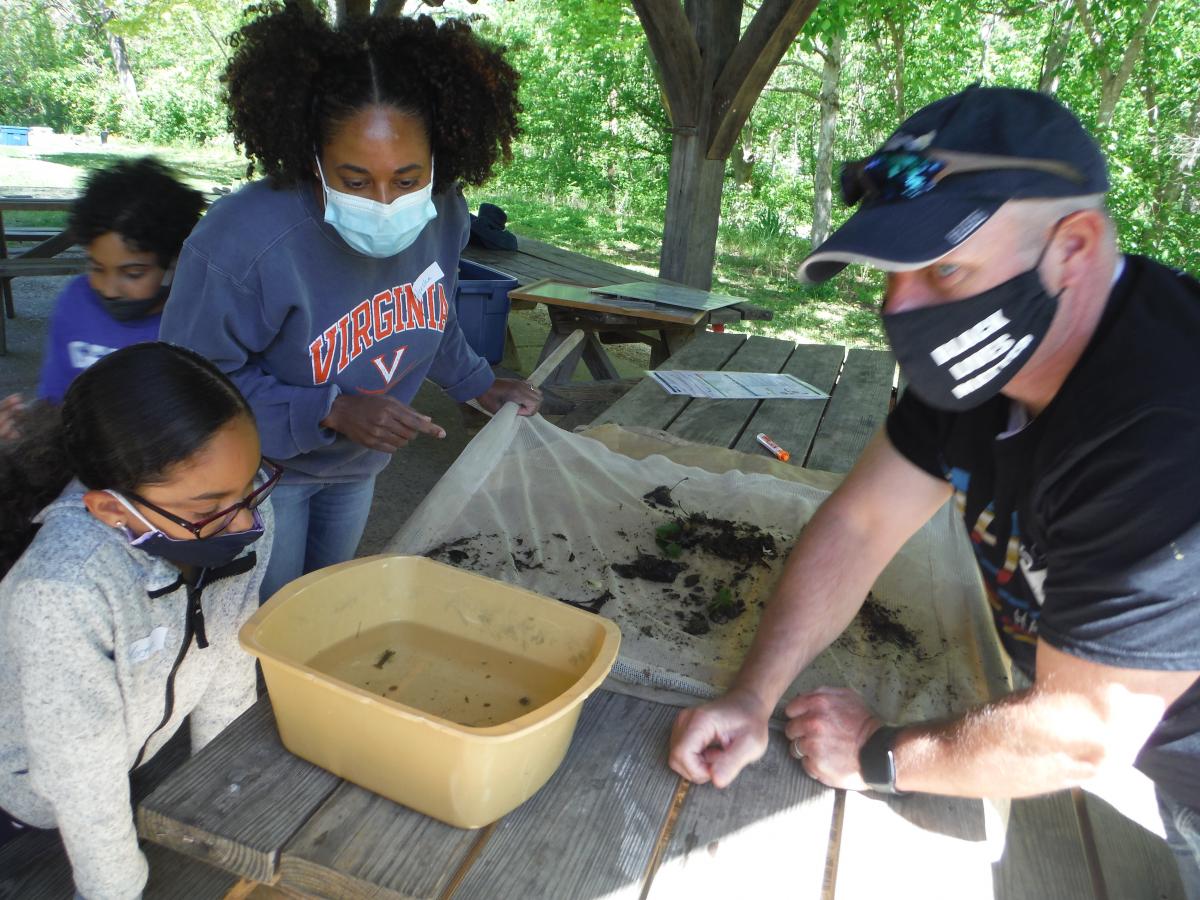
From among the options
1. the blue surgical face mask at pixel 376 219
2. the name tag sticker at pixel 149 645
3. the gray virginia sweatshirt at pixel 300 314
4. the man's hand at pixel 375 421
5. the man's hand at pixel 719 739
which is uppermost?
the blue surgical face mask at pixel 376 219

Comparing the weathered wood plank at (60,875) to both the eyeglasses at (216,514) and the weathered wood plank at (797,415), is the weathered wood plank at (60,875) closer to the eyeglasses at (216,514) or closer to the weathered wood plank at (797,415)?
the eyeglasses at (216,514)

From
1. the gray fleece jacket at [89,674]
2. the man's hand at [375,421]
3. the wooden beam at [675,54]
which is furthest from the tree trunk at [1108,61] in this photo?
the gray fleece jacket at [89,674]

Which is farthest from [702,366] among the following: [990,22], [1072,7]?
[990,22]

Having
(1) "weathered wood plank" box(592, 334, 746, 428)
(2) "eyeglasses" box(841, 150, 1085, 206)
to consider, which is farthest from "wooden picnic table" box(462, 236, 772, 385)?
(2) "eyeglasses" box(841, 150, 1085, 206)

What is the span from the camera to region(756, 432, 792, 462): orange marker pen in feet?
8.09

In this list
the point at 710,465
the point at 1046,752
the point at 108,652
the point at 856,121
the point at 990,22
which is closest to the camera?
the point at 1046,752

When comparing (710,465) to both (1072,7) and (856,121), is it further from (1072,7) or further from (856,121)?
(856,121)

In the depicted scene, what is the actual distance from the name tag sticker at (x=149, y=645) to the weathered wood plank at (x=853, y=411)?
176cm

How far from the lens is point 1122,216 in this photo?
333 inches

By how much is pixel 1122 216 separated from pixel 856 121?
17.5 ft

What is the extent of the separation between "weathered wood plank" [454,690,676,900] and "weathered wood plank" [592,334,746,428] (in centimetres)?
145

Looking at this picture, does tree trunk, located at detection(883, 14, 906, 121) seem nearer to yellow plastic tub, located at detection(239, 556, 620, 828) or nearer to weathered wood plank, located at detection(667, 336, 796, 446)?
weathered wood plank, located at detection(667, 336, 796, 446)

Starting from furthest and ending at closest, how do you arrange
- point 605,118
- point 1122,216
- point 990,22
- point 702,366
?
point 605,118
point 990,22
point 1122,216
point 702,366

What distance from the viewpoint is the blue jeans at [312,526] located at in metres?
1.83
